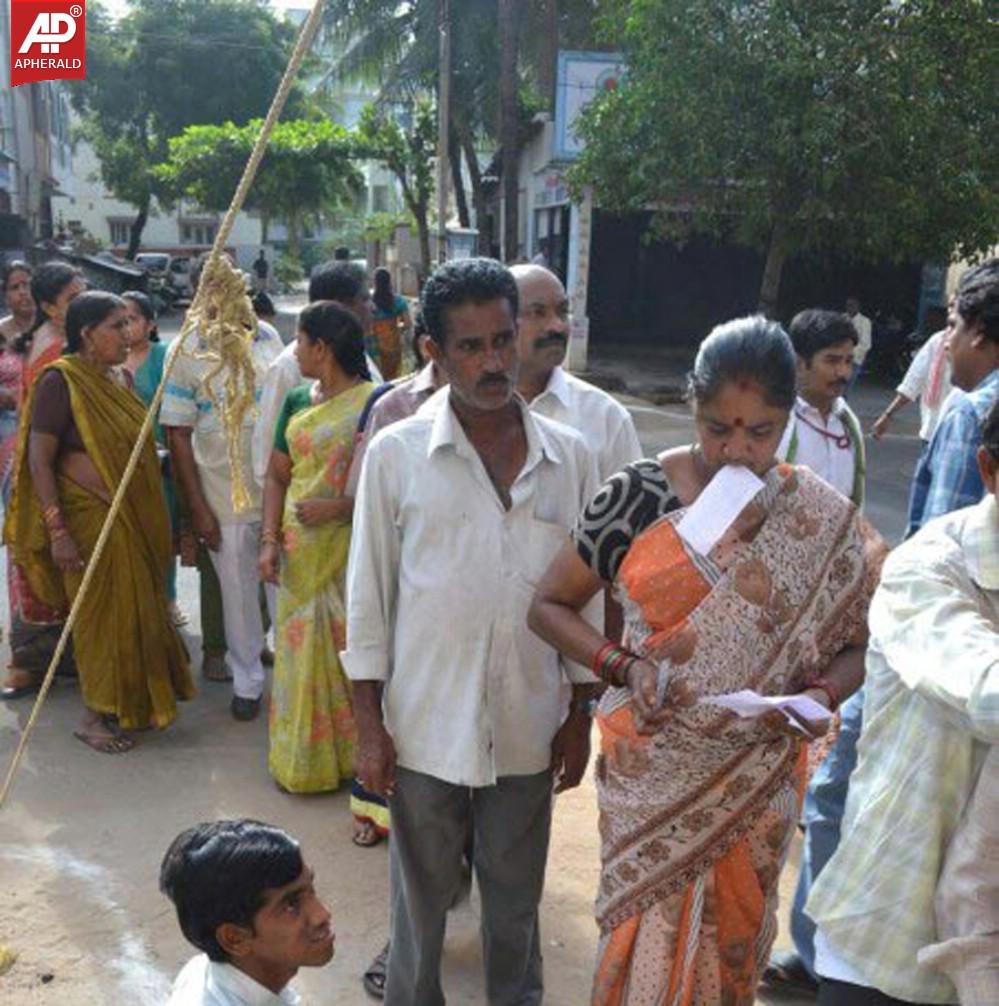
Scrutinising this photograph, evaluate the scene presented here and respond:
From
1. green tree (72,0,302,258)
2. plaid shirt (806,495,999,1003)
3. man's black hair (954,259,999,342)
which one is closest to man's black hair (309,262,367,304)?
man's black hair (954,259,999,342)

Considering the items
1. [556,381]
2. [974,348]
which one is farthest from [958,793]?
[556,381]

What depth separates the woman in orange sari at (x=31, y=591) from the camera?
4531 mm

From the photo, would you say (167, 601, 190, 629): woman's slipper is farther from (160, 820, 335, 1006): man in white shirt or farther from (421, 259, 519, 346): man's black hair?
(160, 820, 335, 1006): man in white shirt

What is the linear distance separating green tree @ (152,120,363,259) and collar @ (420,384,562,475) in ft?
85.8

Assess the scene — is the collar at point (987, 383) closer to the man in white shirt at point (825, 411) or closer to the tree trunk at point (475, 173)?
the man in white shirt at point (825, 411)

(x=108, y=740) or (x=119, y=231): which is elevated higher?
(x=108, y=740)

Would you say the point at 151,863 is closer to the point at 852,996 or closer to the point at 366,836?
the point at 366,836

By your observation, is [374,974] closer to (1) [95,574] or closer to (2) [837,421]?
(1) [95,574]

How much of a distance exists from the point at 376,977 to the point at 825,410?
7.36ft

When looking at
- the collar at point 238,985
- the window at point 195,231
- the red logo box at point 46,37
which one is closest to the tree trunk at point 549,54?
the red logo box at point 46,37

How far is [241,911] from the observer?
1773mm

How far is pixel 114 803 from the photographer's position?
3.78 m

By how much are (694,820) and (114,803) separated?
248 cm

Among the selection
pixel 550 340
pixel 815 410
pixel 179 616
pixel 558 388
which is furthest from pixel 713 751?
pixel 179 616
